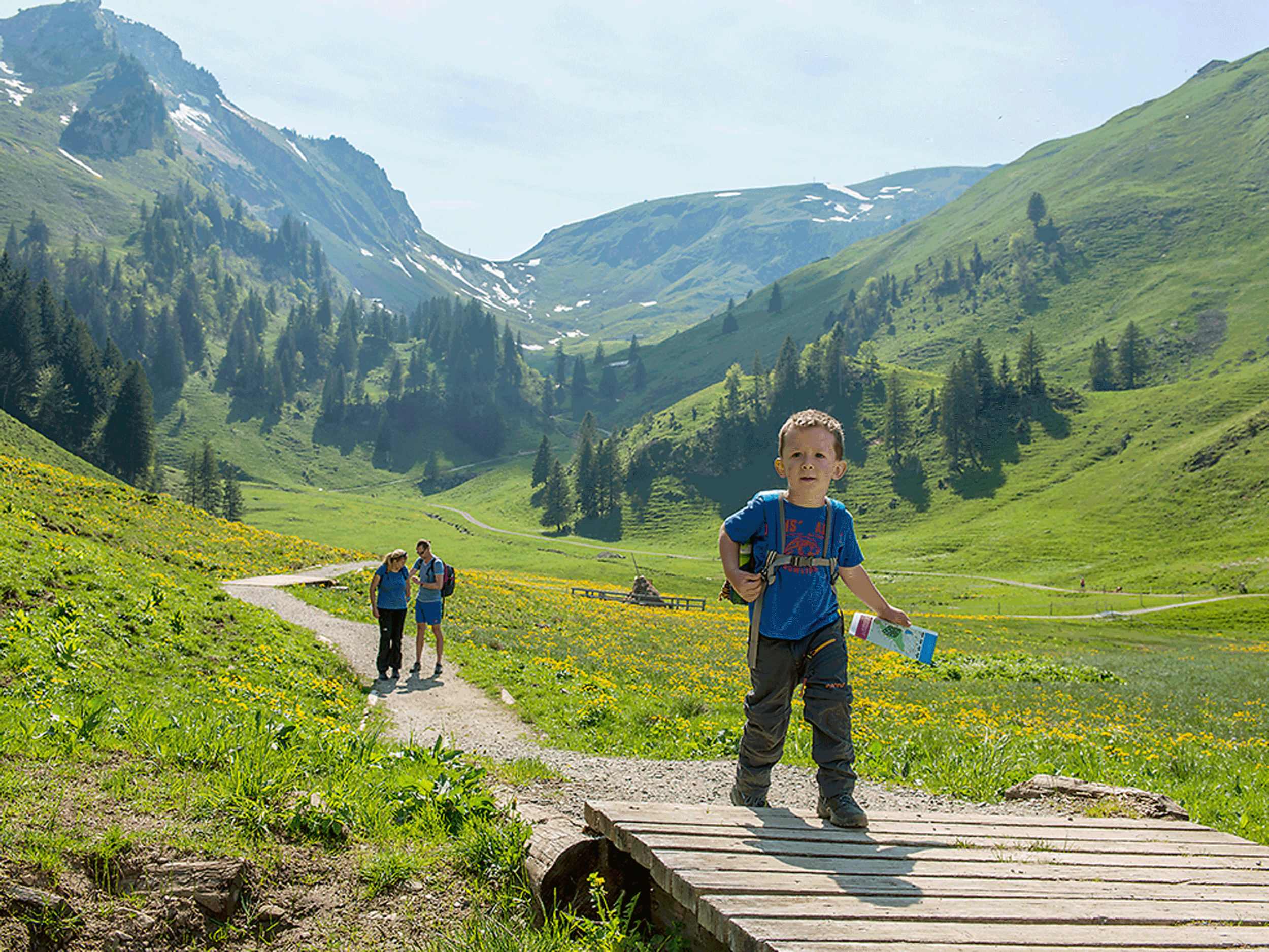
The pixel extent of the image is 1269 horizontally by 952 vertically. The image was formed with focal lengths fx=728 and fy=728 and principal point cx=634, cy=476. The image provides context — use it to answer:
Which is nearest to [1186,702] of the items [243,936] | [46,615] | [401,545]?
[243,936]

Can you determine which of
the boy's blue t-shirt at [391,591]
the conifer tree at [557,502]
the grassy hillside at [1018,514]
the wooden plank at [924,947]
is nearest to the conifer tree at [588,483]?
the conifer tree at [557,502]

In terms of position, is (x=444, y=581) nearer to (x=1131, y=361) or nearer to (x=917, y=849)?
(x=917, y=849)

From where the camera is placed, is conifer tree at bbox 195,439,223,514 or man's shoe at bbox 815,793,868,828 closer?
man's shoe at bbox 815,793,868,828

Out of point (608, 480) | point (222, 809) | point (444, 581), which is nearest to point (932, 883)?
point (222, 809)

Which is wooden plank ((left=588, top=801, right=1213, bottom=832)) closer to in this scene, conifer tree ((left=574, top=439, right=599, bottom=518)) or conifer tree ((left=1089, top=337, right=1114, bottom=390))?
conifer tree ((left=574, top=439, right=599, bottom=518))

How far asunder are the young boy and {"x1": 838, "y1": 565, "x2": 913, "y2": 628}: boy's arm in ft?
0.07

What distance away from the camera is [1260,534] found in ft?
295

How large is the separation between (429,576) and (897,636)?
1450 centimetres

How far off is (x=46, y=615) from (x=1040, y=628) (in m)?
62.4

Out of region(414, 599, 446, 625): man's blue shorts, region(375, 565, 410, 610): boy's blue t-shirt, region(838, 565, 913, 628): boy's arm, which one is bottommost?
region(414, 599, 446, 625): man's blue shorts

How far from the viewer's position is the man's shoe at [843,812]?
6.31 meters

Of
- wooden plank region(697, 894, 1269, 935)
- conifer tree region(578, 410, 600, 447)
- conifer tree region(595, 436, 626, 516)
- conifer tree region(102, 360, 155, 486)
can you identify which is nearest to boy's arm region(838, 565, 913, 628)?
wooden plank region(697, 894, 1269, 935)

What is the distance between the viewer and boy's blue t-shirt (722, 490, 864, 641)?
693cm

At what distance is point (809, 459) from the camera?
7012 mm
